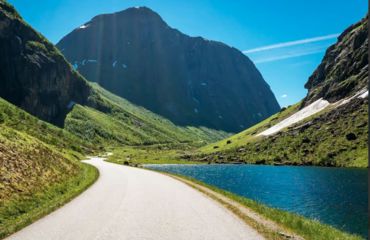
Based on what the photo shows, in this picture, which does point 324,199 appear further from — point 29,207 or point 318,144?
point 318,144

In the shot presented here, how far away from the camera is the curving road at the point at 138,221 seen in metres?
17.8

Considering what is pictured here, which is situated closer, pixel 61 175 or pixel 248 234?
pixel 248 234

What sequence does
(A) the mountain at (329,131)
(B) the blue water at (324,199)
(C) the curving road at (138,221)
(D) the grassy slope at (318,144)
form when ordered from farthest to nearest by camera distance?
1. (A) the mountain at (329,131)
2. (D) the grassy slope at (318,144)
3. (B) the blue water at (324,199)
4. (C) the curving road at (138,221)

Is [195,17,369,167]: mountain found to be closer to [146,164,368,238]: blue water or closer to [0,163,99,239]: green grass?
[146,164,368,238]: blue water

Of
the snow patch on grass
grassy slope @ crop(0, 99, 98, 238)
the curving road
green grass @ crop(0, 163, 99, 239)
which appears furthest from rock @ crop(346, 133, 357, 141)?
green grass @ crop(0, 163, 99, 239)

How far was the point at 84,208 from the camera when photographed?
25.8 metres

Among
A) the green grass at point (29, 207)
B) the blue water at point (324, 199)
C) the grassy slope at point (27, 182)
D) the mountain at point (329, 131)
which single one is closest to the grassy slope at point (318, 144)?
the mountain at point (329, 131)

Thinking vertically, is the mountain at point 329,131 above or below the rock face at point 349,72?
below

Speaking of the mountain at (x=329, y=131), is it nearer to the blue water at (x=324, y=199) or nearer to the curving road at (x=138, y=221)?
the blue water at (x=324, y=199)

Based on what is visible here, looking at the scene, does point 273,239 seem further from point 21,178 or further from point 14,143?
point 14,143

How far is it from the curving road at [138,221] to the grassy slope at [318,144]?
8703 centimetres

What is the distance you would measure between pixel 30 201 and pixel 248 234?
59.8ft

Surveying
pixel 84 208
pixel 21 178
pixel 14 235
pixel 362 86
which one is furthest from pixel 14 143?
pixel 362 86

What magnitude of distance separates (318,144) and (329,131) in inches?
372
